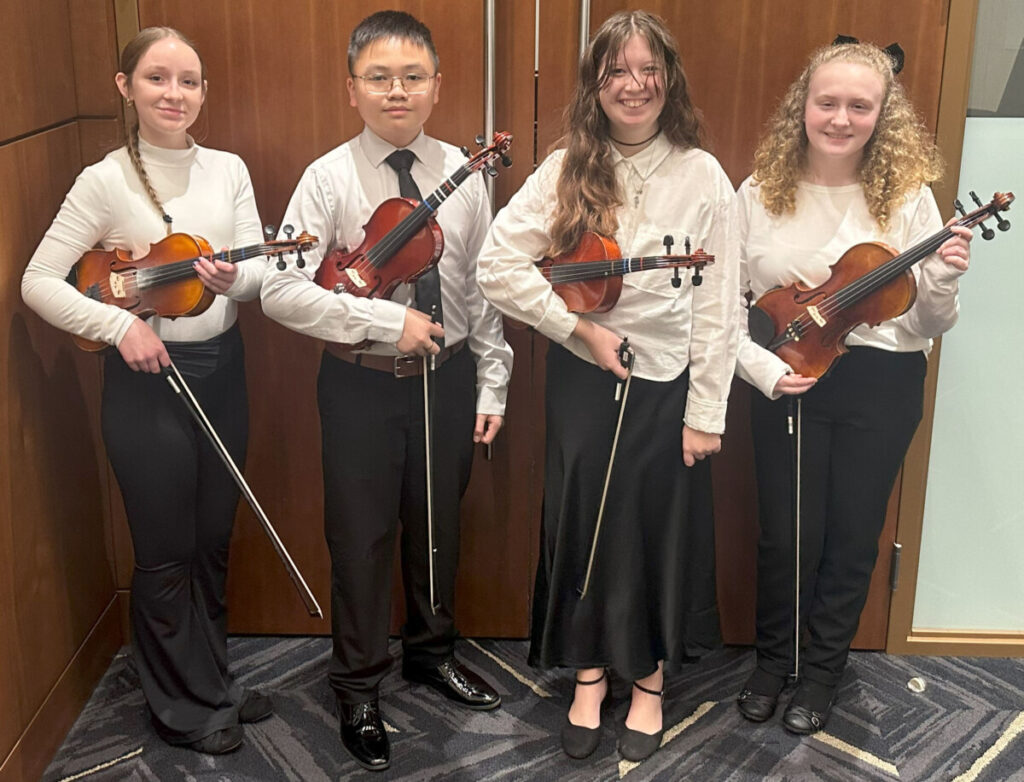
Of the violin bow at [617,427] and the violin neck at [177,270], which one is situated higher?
the violin neck at [177,270]

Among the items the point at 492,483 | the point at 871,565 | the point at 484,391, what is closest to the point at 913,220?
the point at 871,565

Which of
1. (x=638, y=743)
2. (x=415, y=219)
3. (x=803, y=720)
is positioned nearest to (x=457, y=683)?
(x=638, y=743)

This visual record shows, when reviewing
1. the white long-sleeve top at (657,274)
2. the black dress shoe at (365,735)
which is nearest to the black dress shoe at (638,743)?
the black dress shoe at (365,735)

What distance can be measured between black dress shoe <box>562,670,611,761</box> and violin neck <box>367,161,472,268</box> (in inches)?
41.1

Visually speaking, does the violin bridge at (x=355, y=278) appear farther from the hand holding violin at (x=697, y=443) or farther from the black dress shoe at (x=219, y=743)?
the black dress shoe at (x=219, y=743)

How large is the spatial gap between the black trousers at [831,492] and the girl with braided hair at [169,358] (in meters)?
1.19

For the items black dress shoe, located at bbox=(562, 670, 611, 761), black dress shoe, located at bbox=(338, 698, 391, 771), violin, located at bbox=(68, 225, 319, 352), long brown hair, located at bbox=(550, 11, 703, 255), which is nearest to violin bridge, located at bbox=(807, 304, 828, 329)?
long brown hair, located at bbox=(550, 11, 703, 255)

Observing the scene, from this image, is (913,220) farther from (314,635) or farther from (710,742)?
(314,635)

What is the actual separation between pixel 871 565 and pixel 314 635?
1420 mm

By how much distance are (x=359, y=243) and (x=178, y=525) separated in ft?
2.30

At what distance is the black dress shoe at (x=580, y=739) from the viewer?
A: 2.42 meters

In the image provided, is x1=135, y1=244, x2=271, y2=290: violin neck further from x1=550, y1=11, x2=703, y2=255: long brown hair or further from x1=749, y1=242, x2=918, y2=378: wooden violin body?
x1=749, y1=242, x2=918, y2=378: wooden violin body

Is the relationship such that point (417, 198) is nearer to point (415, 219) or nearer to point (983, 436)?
point (415, 219)

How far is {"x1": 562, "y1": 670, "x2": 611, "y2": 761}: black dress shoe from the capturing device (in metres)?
2.42
